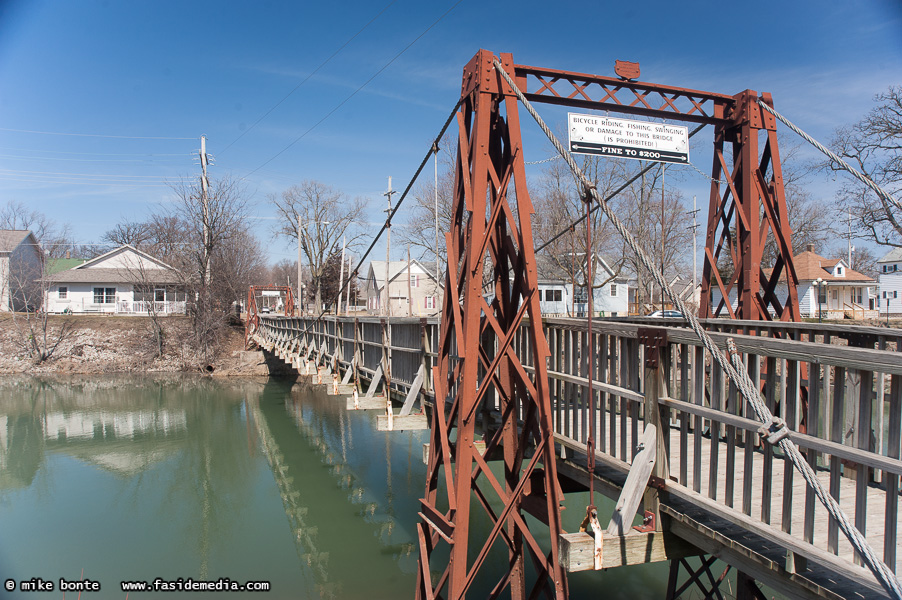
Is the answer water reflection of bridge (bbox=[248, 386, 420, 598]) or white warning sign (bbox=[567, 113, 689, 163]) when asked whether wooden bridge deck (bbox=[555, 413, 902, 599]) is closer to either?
white warning sign (bbox=[567, 113, 689, 163])

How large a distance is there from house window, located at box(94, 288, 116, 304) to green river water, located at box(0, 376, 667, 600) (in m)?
22.4

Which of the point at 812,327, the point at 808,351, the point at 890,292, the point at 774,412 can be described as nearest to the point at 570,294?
the point at 890,292

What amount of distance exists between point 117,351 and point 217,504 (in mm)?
24496

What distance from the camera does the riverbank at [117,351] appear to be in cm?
3161

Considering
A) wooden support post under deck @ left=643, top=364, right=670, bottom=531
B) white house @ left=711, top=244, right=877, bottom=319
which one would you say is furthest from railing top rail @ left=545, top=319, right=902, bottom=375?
white house @ left=711, top=244, right=877, bottom=319

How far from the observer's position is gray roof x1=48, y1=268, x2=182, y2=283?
41781mm

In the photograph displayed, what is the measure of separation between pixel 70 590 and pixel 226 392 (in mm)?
18963

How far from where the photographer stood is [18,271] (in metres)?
42.6

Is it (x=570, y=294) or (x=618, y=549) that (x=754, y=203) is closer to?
(x=618, y=549)

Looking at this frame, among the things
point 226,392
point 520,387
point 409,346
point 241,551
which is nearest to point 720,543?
point 520,387

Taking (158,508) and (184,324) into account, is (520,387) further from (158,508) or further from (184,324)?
(184,324)

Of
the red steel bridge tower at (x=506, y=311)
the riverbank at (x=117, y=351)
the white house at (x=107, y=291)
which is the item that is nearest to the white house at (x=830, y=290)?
the riverbank at (x=117, y=351)

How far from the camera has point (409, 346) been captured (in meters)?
8.77

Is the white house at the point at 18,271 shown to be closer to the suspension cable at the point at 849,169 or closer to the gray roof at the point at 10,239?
the gray roof at the point at 10,239
